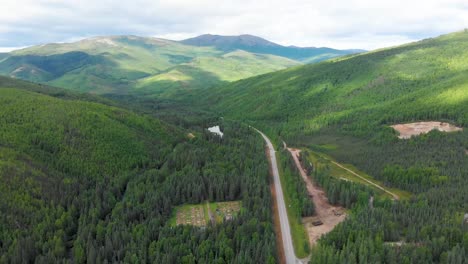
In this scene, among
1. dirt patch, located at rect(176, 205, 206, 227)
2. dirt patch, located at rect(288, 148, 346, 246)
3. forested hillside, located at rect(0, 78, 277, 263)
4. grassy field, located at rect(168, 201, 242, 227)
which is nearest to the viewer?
forested hillside, located at rect(0, 78, 277, 263)

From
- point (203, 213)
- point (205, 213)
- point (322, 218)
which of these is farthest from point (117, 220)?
point (322, 218)

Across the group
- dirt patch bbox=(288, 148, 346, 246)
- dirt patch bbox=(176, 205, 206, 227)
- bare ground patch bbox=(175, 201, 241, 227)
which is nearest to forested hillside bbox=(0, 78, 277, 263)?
bare ground patch bbox=(175, 201, 241, 227)

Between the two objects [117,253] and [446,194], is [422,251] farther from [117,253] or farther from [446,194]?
[117,253]

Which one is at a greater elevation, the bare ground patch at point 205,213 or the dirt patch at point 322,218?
the bare ground patch at point 205,213

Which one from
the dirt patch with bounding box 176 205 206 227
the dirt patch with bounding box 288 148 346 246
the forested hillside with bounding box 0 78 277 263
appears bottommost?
the dirt patch with bounding box 288 148 346 246

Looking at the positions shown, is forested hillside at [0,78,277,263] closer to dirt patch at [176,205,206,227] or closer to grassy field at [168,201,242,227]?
grassy field at [168,201,242,227]

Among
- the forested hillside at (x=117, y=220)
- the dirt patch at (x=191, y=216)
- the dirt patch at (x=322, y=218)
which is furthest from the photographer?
the dirt patch at (x=191, y=216)

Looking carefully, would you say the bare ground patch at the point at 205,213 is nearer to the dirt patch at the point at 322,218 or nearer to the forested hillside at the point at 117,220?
the forested hillside at the point at 117,220

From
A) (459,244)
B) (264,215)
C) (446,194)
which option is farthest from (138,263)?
(446,194)

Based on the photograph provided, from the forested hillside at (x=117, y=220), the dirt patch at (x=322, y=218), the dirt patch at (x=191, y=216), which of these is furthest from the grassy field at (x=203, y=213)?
the dirt patch at (x=322, y=218)

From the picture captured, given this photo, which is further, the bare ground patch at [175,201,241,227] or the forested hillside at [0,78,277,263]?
the bare ground patch at [175,201,241,227]

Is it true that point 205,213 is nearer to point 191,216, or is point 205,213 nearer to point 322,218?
point 191,216
